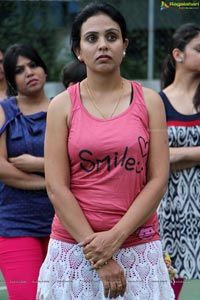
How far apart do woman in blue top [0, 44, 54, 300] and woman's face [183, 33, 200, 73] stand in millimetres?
745

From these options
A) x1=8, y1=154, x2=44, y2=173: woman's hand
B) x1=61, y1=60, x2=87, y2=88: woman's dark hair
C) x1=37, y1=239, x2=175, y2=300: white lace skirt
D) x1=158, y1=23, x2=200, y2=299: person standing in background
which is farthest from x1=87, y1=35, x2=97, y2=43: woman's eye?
x1=61, y1=60, x2=87, y2=88: woman's dark hair

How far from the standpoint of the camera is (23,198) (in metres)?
3.72

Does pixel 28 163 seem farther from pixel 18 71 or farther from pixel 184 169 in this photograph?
pixel 184 169

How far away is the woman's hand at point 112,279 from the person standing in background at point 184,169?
1154mm

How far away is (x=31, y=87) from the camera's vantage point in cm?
390

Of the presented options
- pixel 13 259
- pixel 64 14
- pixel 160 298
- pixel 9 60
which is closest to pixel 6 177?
pixel 13 259

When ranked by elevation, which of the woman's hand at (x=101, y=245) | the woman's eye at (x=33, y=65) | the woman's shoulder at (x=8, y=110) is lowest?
the woman's hand at (x=101, y=245)

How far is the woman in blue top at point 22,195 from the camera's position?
3.60 metres

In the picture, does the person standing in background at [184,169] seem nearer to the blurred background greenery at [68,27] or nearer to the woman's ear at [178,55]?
the woman's ear at [178,55]

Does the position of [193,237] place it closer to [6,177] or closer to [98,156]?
[6,177]

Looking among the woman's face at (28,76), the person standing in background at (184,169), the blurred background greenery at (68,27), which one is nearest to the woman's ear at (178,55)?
the person standing in background at (184,169)

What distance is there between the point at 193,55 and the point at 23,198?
1.07 m

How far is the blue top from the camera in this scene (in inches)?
145

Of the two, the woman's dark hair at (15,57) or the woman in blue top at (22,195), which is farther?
the woman's dark hair at (15,57)
